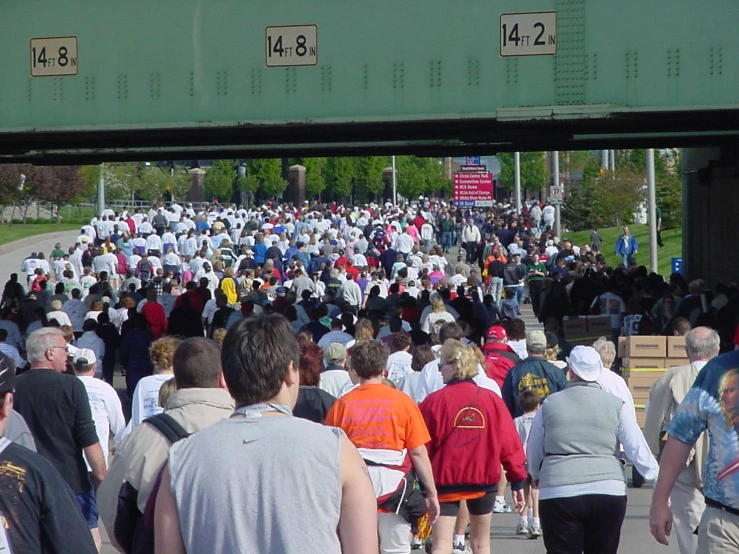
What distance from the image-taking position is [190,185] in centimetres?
8062

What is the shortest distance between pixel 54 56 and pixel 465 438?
34.6 ft

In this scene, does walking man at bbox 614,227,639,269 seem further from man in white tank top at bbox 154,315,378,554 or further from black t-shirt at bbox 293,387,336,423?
man in white tank top at bbox 154,315,378,554

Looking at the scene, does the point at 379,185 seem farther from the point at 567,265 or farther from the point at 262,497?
the point at 262,497

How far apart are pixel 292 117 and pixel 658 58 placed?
475 centimetres

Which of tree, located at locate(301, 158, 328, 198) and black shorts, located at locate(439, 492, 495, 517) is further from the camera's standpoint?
tree, located at locate(301, 158, 328, 198)

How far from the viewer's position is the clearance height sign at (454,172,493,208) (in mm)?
48500

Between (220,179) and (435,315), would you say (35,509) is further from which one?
(220,179)

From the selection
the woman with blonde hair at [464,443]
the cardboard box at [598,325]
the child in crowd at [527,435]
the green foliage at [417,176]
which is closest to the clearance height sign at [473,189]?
the cardboard box at [598,325]

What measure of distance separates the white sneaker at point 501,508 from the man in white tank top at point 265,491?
8.27m

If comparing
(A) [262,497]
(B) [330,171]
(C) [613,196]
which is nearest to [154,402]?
(A) [262,497]

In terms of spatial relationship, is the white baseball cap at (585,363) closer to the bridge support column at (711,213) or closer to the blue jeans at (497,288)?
the bridge support column at (711,213)

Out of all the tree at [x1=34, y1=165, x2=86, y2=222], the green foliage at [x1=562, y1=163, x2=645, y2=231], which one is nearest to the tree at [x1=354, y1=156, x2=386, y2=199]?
the tree at [x1=34, y1=165, x2=86, y2=222]

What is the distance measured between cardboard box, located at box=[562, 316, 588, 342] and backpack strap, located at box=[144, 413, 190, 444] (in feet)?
53.2

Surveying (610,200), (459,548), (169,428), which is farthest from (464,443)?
(610,200)
